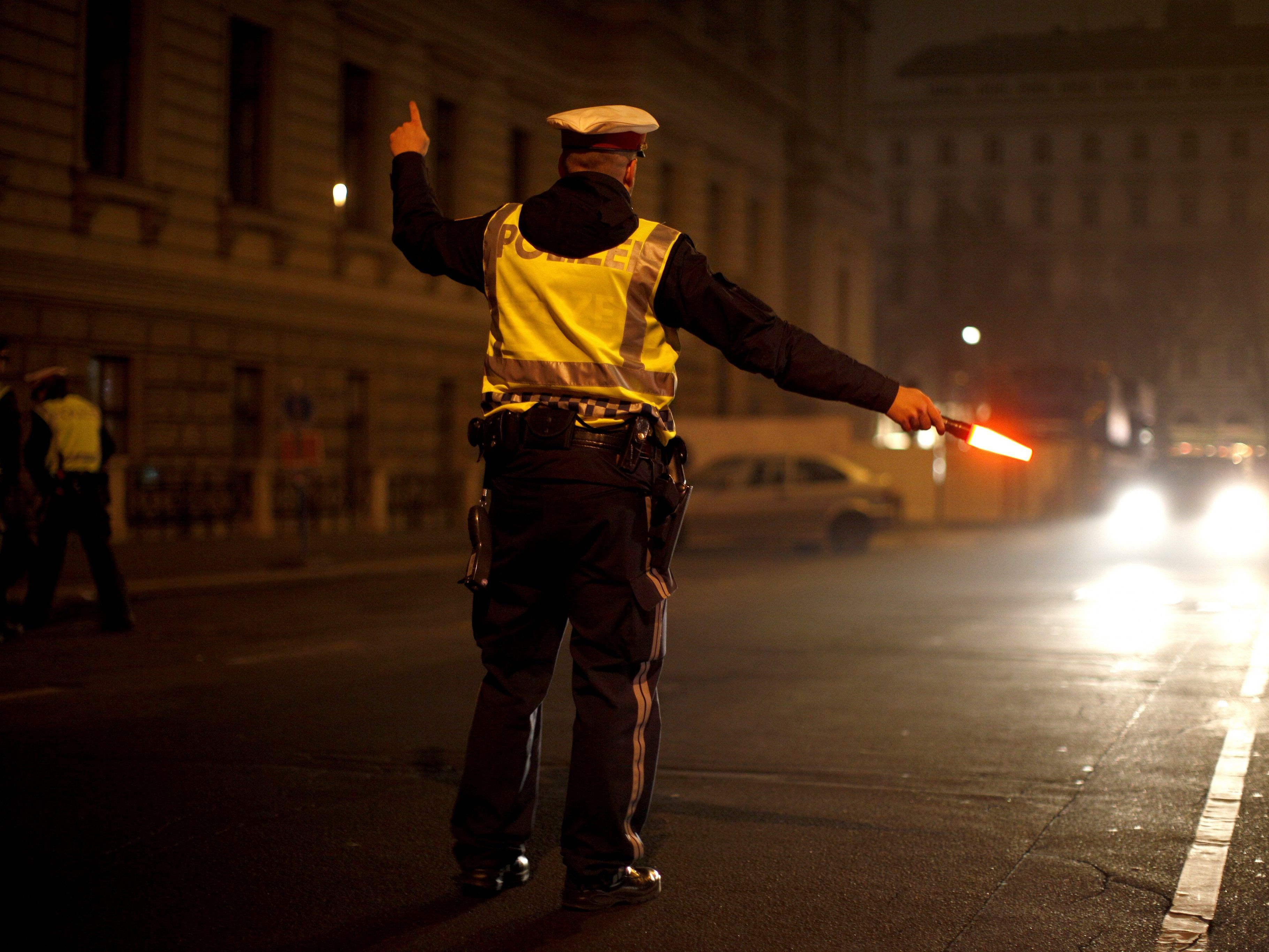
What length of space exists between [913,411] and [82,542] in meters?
8.35

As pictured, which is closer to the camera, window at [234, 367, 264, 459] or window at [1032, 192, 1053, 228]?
window at [234, 367, 264, 459]

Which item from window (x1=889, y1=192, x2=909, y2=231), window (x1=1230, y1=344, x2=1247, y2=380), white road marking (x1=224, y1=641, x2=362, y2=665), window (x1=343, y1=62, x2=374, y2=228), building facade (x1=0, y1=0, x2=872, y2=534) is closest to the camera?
white road marking (x1=224, y1=641, x2=362, y2=665)

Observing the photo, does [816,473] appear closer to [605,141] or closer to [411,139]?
[411,139]

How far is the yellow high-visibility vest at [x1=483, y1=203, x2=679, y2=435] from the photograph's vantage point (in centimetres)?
421

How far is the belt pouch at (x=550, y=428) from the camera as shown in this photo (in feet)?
13.6

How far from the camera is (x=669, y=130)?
37500 millimetres

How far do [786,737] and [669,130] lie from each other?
104ft

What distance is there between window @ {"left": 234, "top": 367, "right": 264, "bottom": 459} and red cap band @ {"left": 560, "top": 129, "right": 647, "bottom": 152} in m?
20.4

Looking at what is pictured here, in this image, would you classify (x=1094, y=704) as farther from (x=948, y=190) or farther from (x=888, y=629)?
(x=948, y=190)

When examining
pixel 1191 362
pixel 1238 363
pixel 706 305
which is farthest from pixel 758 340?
pixel 1191 362

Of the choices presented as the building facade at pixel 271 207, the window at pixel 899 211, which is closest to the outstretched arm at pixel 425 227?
the building facade at pixel 271 207

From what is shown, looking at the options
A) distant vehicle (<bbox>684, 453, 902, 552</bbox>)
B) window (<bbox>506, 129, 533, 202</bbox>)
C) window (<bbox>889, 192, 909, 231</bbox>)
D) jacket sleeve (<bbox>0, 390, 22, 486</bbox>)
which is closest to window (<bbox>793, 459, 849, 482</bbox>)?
distant vehicle (<bbox>684, 453, 902, 552</bbox>)

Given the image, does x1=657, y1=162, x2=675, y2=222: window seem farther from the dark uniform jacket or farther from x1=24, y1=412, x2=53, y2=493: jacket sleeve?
the dark uniform jacket

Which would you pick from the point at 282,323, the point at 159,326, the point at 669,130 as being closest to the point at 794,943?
the point at 159,326
